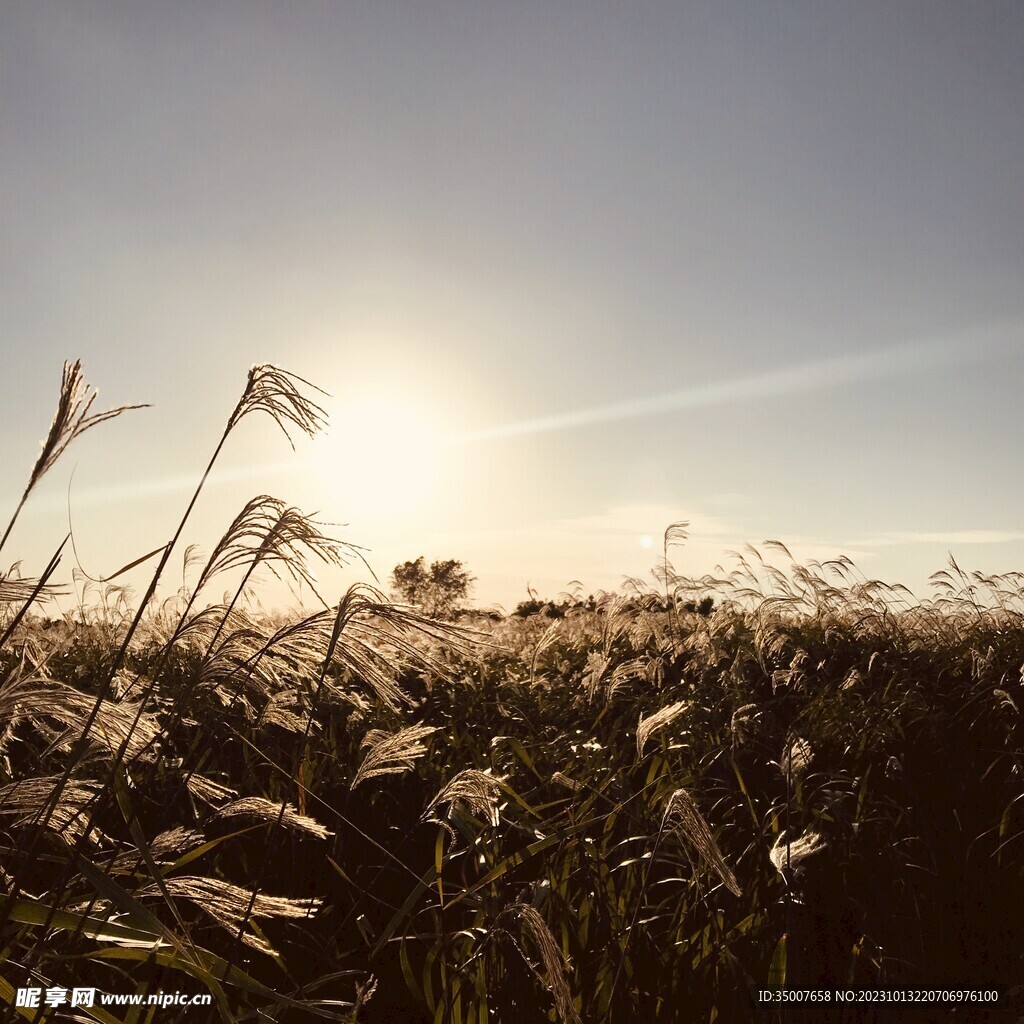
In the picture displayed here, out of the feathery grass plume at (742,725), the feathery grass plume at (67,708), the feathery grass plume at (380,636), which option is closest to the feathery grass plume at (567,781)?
the feathery grass plume at (380,636)

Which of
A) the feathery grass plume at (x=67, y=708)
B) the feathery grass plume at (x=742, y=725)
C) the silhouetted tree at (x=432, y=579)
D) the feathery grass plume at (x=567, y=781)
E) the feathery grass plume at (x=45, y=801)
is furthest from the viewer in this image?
the silhouetted tree at (x=432, y=579)

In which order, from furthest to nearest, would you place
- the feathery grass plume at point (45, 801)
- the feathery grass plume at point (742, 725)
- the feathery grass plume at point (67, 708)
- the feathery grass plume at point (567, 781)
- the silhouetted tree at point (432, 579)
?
1. the silhouetted tree at point (432, 579)
2. the feathery grass plume at point (742, 725)
3. the feathery grass plume at point (567, 781)
4. the feathery grass plume at point (45, 801)
5. the feathery grass plume at point (67, 708)

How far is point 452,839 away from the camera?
2.83m

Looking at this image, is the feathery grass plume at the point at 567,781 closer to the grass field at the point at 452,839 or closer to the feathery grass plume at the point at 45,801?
the grass field at the point at 452,839

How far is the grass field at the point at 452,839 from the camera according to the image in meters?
1.80

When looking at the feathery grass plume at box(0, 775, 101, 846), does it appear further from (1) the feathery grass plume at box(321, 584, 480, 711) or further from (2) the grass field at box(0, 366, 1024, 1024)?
(1) the feathery grass plume at box(321, 584, 480, 711)

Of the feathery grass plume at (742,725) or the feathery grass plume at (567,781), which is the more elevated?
the feathery grass plume at (742,725)

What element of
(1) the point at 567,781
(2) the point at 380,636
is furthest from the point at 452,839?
(2) the point at 380,636

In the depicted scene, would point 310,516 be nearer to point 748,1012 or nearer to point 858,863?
point 748,1012

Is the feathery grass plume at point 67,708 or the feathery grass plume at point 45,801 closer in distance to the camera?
the feathery grass plume at point 67,708

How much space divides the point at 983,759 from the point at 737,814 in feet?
6.66

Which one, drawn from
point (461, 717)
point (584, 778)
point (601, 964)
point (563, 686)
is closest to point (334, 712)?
point (461, 717)

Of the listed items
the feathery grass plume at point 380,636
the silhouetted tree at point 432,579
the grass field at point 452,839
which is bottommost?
the grass field at point 452,839

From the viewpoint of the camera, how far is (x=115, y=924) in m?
1.78
